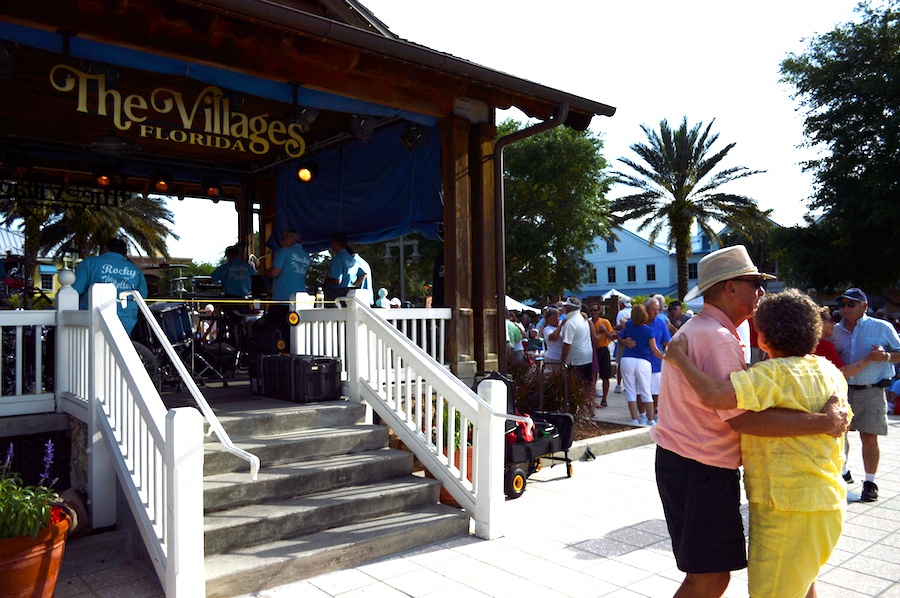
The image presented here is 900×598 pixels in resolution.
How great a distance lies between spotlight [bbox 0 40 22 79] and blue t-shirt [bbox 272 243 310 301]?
304 cm

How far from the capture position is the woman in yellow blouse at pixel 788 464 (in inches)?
103

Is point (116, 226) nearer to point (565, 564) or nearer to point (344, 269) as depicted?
point (344, 269)

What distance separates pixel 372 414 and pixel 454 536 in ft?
5.57

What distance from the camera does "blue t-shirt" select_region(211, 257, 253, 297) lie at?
9938 mm

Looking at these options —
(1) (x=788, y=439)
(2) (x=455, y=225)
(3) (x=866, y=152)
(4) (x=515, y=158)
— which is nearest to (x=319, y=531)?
(1) (x=788, y=439)

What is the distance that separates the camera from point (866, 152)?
1051 inches

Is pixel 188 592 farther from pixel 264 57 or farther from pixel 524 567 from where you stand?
pixel 264 57

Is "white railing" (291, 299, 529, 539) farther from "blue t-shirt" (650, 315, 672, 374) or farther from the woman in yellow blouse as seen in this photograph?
"blue t-shirt" (650, 315, 672, 374)

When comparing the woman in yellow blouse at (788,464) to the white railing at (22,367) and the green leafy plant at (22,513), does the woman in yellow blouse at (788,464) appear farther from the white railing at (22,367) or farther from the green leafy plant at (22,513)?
the white railing at (22,367)

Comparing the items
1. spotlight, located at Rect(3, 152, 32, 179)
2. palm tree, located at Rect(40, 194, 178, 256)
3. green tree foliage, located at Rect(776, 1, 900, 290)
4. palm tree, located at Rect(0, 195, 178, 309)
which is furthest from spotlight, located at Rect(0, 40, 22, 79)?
green tree foliage, located at Rect(776, 1, 900, 290)

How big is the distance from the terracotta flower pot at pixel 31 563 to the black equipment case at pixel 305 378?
2650 mm

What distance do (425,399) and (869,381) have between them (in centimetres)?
402

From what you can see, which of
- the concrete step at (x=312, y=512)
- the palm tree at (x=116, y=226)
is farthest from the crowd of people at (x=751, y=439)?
the palm tree at (x=116, y=226)

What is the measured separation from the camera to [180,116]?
23.5 ft
